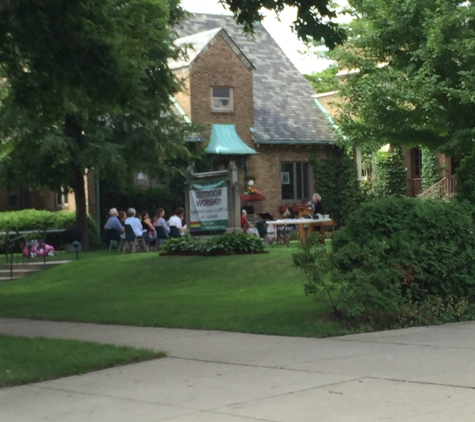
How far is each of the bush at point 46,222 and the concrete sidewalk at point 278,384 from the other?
2355 centimetres

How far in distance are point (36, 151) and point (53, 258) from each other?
3555 mm

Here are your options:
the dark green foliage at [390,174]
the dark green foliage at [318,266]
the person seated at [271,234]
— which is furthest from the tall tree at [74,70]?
the dark green foliage at [390,174]

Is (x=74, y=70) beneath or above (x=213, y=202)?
above

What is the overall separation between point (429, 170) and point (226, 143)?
9.30m

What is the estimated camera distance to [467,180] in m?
14.7

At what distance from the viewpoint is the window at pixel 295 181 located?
42.7 metres

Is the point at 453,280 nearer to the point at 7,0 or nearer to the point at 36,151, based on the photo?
the point at 7,0

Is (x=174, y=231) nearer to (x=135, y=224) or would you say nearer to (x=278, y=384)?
(x=135, y=224)

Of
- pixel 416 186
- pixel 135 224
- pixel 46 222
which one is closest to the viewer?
pixel 135 224

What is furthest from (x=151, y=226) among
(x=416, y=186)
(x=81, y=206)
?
(x=416, y=186)

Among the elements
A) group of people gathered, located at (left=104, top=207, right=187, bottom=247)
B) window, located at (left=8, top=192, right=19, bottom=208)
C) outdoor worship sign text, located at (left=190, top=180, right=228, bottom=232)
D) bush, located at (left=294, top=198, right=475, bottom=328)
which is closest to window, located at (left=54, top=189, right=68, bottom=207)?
window, located at (left=8, top=192, right=19, bottom=208)

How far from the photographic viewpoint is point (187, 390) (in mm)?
8984

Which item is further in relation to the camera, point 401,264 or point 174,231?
point 174,231

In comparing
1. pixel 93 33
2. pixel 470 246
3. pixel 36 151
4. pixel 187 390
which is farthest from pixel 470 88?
pixel 187 390
